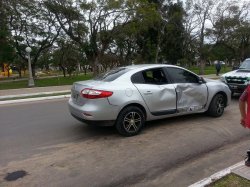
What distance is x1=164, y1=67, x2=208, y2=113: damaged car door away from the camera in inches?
286

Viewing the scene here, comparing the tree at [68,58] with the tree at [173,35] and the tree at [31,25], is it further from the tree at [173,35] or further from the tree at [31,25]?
the tree at [173,35]

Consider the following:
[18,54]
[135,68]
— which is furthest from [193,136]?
[18,54]

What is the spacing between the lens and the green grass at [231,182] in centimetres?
384

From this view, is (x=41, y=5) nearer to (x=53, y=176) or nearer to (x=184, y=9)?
Answer: (x=184, y=9)

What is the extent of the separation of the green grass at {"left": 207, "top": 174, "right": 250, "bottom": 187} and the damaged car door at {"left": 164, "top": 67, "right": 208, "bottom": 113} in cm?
330

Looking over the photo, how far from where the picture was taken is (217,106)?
811cm

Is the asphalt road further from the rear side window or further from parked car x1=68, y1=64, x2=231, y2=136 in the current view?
the rear side window

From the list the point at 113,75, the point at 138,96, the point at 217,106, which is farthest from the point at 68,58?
the point at 138,96

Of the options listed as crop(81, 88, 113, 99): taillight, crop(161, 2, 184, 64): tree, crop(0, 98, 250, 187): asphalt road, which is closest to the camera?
crop(0, 98, 250, 187): asphalt road

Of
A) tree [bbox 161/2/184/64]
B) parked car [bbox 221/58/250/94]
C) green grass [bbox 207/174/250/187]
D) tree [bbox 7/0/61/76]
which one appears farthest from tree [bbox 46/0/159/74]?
green grass [bbox 207/174/250/187]

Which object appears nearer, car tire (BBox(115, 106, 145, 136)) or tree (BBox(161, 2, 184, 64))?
car tire (BBox(115, 106, 145, 136))

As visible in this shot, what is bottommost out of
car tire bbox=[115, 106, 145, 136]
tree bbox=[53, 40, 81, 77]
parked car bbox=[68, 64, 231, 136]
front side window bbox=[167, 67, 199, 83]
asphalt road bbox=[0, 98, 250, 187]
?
asphalt road bbox=[0, 98, 250, 187]

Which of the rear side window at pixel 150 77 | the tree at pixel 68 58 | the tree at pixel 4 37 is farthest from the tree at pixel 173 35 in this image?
the rear side window at pixel 150 77

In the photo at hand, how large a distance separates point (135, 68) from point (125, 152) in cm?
232
